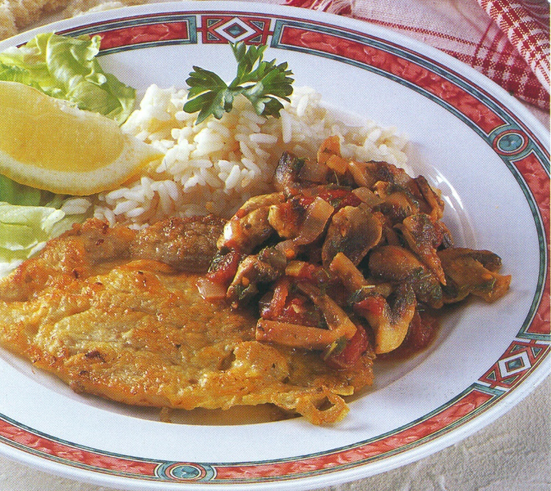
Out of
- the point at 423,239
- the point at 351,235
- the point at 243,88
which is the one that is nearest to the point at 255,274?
the point at 351,235

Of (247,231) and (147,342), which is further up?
(247,231)

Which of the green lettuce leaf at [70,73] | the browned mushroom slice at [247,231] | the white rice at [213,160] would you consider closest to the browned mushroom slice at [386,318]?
the browned mushroom slice at [247,231]

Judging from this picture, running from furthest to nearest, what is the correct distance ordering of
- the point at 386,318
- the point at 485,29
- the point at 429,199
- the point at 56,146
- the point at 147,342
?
1. the point at 485,29
2. the point at 56,146
3. the point at 429,199
4. the point at 386,318
5. the point at 147,342

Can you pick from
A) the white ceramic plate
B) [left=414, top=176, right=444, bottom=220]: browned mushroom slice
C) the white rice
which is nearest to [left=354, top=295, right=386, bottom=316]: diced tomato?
the white ceramic plate

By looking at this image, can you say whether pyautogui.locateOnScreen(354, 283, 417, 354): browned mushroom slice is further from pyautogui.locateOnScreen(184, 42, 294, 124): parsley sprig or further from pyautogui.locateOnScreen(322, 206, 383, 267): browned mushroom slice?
pyautogui.locateOnScreen(184, 42, 294, 124): parsley sprig

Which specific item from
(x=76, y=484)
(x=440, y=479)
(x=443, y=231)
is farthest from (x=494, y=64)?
(x=76, y=484)

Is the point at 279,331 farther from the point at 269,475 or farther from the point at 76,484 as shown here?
the point at 76,484

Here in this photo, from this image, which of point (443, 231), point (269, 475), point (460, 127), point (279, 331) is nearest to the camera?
point (269, 475)

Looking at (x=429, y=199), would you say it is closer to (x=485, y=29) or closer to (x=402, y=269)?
(x=402, y=269)
